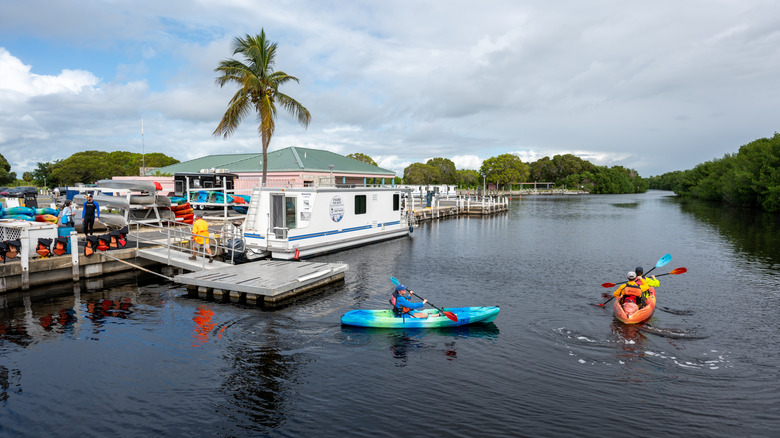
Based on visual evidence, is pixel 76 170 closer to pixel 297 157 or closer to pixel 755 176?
pixel 297 157

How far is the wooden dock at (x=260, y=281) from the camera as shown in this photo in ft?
50.4

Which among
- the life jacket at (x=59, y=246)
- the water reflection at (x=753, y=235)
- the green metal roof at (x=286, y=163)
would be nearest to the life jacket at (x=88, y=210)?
the life jacket at (x=59, y=246)

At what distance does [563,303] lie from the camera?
1642cm

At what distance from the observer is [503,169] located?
145 metres

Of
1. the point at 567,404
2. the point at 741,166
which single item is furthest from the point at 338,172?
the point at 741,166

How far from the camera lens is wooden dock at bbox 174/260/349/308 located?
15367 mm

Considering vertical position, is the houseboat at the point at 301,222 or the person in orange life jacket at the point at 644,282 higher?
the houseboat at the point at 301,222

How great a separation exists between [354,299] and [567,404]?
29.5 ft

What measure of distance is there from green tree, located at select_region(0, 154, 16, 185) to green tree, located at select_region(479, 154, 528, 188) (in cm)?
11346

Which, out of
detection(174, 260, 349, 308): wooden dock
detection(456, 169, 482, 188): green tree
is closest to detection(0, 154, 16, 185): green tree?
detection(174, 260, 349, 308): wooden dock

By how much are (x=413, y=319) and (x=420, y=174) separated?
109570mm

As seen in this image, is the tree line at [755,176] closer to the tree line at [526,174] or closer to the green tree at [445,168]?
the tree line at [526,174]

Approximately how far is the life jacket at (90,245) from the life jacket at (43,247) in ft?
4.07

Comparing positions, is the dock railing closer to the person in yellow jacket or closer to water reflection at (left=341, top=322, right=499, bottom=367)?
the person in yellow jacket
